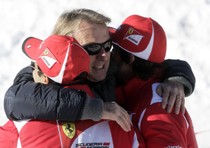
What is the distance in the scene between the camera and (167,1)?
15.7ft

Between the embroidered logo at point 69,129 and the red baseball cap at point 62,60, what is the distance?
17 centimetres

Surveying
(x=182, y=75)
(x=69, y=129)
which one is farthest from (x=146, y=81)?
(x=69, y=129)

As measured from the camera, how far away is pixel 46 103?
1.96 meters

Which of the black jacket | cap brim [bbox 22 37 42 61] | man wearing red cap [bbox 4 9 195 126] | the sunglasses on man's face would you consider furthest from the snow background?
the black jacket

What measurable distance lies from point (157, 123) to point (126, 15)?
2.61 meters

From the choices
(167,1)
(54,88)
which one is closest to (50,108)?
(54,88)

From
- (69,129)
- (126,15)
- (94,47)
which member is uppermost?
(94,47)

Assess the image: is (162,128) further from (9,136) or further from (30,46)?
(30,46)

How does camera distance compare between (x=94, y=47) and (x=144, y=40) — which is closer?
(x=94, y=47)

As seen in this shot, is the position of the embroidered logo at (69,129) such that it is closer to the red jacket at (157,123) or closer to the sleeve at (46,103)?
the sleeve at (46,103)

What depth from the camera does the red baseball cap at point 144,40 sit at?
2393mm

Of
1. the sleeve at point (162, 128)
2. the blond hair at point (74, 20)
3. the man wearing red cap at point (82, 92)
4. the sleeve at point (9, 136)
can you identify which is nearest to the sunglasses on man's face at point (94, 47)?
the man wearing red cap at point (82, 92)

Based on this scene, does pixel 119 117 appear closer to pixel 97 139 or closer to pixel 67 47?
pixel 97 139

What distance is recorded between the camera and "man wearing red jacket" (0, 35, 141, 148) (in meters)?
1.95
